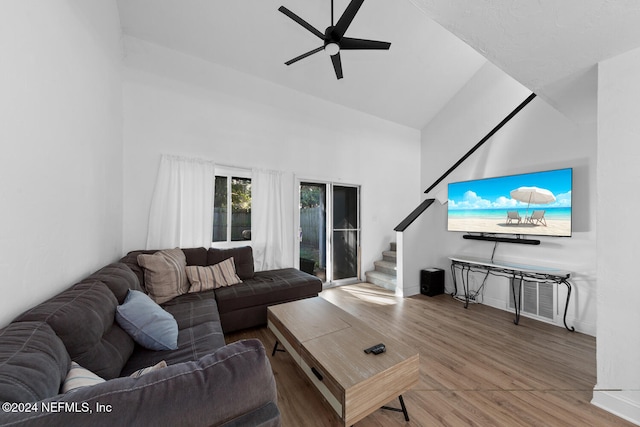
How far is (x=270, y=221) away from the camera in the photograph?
3730 millimetres

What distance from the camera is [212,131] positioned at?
3369mm

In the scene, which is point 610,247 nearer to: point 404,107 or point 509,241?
point 509,241

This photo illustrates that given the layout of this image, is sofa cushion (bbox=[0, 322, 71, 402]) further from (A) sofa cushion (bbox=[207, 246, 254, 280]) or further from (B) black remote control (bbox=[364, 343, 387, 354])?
(A) sofa cushion (bbox=[207, 246, 254, 280])

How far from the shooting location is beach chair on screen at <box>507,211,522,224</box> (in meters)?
3.16

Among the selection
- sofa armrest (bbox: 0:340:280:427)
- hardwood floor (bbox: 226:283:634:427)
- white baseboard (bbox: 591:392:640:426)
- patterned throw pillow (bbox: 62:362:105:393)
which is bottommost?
hardwood floor (bbox: 226:283:634:427)

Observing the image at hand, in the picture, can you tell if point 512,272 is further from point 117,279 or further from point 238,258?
point 117,279

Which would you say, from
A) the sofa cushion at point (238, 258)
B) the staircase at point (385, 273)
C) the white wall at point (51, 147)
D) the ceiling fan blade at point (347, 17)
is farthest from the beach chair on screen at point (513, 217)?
the white wall at point (51, 147)

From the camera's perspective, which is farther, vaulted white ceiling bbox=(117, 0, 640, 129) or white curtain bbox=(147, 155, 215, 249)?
white curtain bbox=(147, 155, 215, 249)

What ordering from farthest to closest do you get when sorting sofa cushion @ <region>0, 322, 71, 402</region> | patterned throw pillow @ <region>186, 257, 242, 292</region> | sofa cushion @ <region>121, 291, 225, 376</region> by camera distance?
patterned throw pillow @ <region>186, 257, 242, 292</region>
sofa cushion @ <region>121, 291, 225, 376</region>
sofa cushion @ <region>0, 322, 71, 402</region>

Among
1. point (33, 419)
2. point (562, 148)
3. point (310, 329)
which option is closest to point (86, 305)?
point (33, 419)

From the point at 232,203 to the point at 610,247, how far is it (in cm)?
387

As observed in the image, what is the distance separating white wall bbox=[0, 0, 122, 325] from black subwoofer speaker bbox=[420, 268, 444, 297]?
4195 mm

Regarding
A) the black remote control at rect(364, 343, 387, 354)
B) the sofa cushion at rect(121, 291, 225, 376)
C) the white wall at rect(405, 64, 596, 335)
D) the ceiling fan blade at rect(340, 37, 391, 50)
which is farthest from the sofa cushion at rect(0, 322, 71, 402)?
the white wall at rect(405, 64, 596, 335)

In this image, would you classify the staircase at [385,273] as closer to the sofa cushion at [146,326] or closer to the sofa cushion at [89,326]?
the sofa cushion at [146,326]
